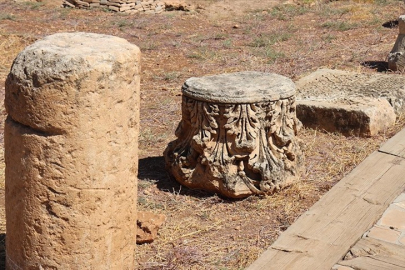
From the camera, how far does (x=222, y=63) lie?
10094 mm

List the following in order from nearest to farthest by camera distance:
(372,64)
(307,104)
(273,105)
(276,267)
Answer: (276,267) < (273,105) < (307,104) < (372,64)

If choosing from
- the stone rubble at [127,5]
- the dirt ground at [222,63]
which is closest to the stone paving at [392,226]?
the dirt ground at [222,63]

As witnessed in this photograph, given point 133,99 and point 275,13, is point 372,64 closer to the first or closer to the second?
A: point 275,13

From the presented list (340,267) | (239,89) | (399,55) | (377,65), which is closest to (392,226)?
(340,267)

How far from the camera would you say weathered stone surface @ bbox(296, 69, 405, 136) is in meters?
7.06

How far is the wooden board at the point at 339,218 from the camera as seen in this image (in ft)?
15.3

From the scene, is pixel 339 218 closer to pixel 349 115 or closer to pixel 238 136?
pixel 238 136

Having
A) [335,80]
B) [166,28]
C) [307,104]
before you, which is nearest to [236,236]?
[307,104]

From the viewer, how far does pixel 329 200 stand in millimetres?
5555

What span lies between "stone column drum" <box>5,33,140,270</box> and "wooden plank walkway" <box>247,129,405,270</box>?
1.27 metres

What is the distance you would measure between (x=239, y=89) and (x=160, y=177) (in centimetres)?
117

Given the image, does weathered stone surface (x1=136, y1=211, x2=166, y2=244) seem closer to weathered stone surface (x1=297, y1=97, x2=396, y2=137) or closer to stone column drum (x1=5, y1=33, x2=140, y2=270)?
stone column drum (x1=5, y1=33, x2=140, y2=270)

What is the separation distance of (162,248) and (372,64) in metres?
6.07

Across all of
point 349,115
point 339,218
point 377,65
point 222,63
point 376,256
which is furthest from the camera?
point 222,63
